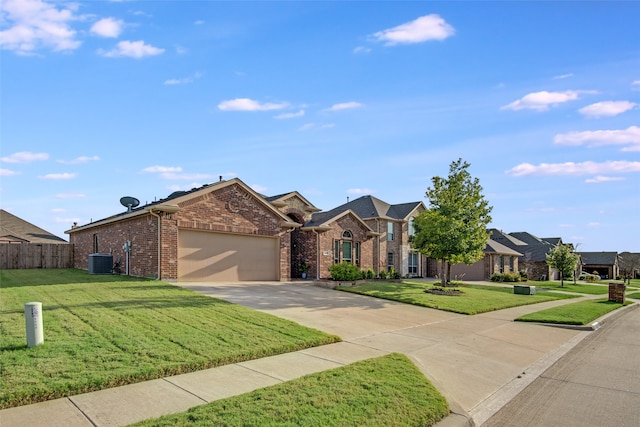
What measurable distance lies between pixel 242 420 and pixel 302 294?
12.4 metres

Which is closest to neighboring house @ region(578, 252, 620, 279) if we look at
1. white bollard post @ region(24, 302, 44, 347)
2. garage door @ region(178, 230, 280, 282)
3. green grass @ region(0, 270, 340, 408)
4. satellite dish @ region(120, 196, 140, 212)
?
garage door @ region(178, 230, 280, 282)

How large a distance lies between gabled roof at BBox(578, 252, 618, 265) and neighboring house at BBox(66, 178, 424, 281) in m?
51.5

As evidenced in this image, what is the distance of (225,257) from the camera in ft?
64.4

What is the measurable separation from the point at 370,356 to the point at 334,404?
2.93m

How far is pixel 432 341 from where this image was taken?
32.2 ft

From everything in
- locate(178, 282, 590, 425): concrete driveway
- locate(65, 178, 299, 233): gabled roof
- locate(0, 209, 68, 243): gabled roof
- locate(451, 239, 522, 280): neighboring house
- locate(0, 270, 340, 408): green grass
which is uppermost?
locate(65, 178, 299, 233): gabled roof

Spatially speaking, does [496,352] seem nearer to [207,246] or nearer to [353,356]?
[353,356]

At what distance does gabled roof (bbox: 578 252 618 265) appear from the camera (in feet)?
209

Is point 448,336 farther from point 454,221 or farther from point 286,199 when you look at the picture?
point 286,199

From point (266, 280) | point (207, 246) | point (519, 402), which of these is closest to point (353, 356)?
point (519, 402)

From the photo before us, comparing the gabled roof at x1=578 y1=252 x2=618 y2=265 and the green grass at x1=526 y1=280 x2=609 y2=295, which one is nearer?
the green grass at x1=526 y1=280 x2=609 y2=295

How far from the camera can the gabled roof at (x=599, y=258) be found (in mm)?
63625

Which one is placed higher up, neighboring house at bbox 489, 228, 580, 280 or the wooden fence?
the wooden fence

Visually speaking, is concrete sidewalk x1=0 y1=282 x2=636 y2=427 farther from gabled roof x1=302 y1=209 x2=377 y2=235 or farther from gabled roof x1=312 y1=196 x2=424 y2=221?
gabled roof x1=312 y1=196 x2=424 y2=221
